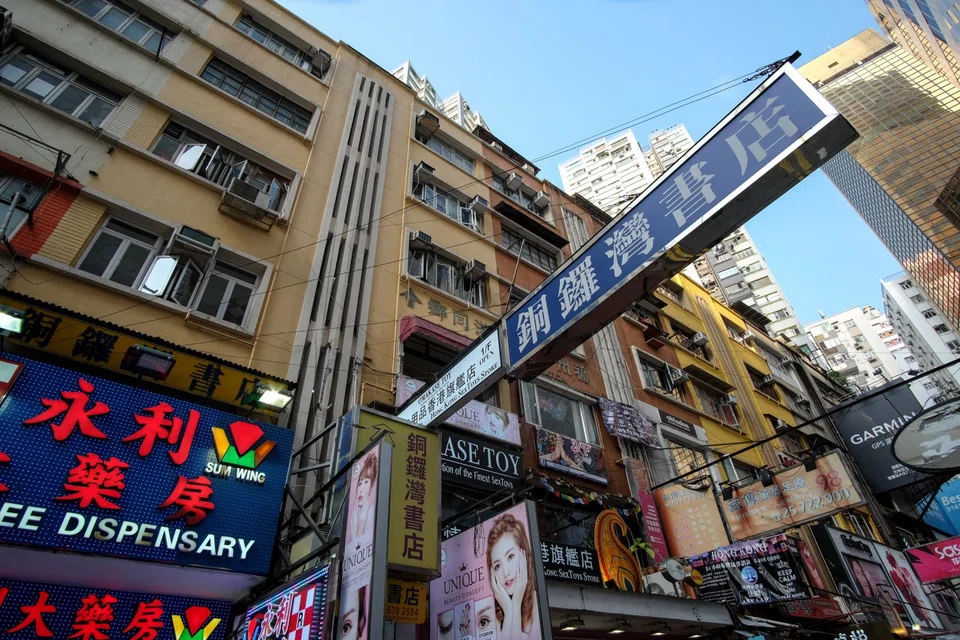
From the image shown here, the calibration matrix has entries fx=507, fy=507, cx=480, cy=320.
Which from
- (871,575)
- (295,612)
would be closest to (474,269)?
(295,612)

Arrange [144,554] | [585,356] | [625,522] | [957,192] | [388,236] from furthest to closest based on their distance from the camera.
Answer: [957,192] < [585,356] < [388,236] < [625,522] < [144,554]

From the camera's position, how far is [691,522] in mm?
12344

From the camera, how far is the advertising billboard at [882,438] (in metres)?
18.8

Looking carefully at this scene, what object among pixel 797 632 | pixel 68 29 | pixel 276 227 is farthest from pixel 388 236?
pixel 797 632

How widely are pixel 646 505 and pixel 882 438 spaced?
43.2 ft

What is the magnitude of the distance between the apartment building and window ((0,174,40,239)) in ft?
255

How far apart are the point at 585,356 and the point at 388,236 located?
720 centimetres

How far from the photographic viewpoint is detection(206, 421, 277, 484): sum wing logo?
6.94 m

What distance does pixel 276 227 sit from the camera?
35.4ft

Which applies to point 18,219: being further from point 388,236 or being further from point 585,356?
point 585,356

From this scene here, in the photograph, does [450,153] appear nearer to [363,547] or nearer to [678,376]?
[678,376]

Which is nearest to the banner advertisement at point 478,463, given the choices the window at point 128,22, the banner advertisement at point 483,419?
the banner advertisement at point 483,419

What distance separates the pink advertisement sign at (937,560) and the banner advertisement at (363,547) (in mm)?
19727

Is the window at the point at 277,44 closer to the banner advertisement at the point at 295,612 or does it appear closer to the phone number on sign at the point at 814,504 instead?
the banner advertisement at the point at 295,612
